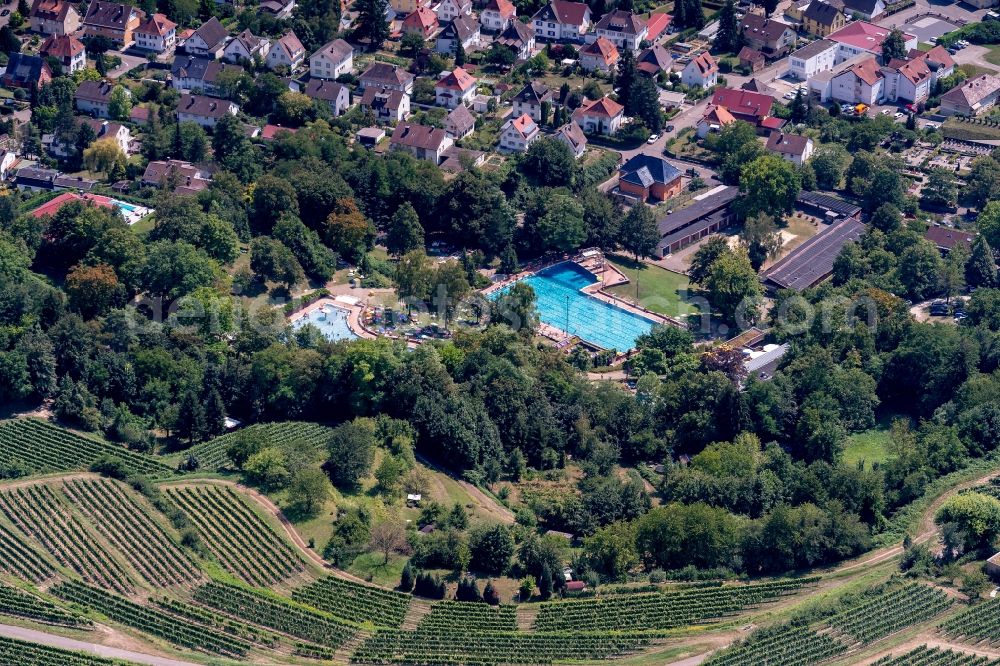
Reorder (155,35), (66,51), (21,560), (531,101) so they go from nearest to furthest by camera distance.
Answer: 1. (21,560)
2. (531,101)
3. (66,51)
4. (155,35)

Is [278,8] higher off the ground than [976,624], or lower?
lower

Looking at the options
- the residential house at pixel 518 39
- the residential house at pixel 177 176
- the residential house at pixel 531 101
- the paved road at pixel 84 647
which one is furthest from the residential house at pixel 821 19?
the paved road at pixel 84 647

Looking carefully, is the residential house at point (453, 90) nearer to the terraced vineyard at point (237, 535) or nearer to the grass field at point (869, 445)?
the grass field at point (869, 445)

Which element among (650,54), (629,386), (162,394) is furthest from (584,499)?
(650,54)

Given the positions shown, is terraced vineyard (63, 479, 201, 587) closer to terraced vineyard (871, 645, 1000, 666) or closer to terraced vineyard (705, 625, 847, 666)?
terraced vineyard (705, 625, 847, 666)

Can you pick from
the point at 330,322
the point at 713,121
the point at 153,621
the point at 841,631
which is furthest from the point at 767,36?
the point at 153,621

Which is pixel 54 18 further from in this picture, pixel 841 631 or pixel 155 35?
pixel 841 631

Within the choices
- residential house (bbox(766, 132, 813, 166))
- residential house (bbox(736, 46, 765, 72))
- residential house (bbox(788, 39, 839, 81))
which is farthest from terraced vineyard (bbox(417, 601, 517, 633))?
residential house (bbox(788, 39, 839, 81))
